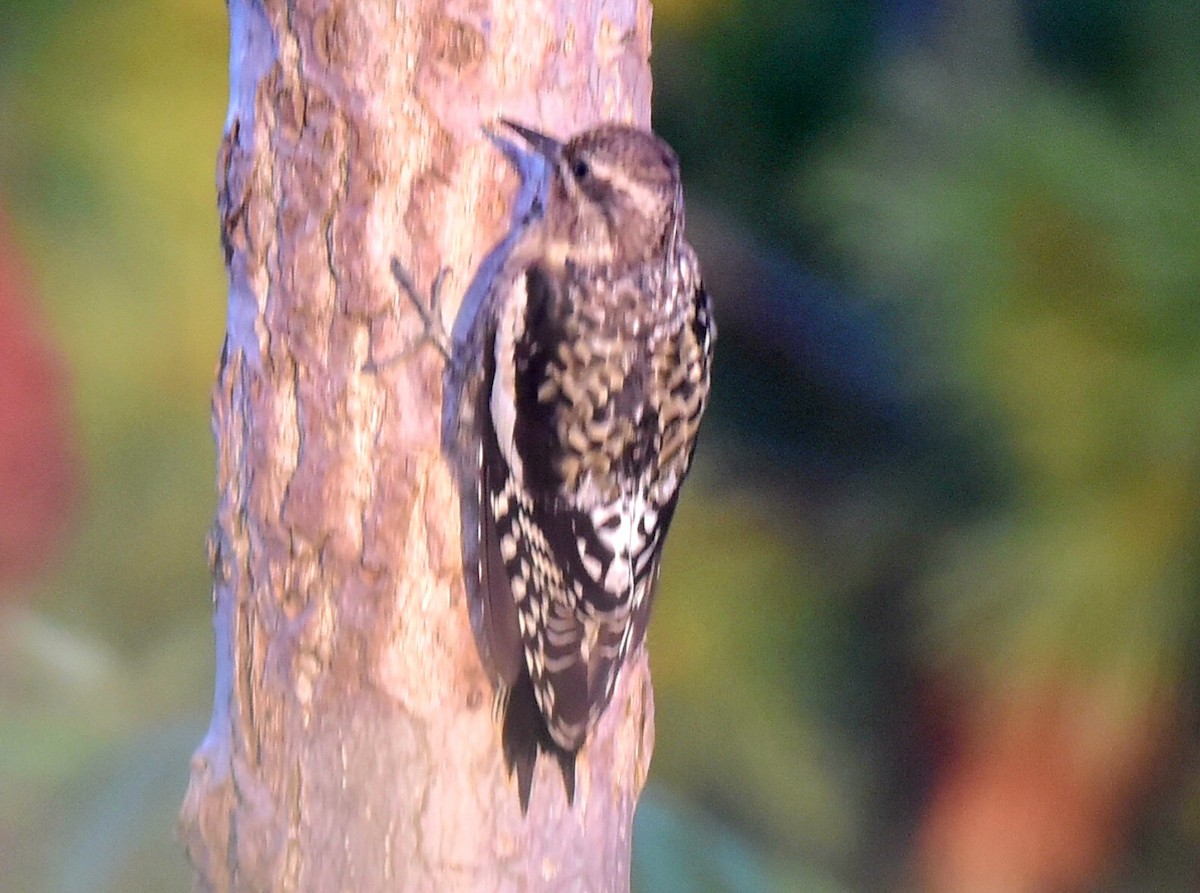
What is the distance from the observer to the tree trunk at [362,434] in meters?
0.93

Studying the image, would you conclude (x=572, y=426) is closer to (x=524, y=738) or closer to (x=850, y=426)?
(x=524, y=738)

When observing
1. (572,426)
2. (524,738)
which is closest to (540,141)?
(572,426)

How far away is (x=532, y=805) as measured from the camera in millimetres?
1059

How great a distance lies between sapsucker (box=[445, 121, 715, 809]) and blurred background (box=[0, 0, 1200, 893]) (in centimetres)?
37

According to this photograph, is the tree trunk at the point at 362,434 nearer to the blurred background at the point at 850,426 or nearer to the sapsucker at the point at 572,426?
A: the sapsucker at the point at 572,426

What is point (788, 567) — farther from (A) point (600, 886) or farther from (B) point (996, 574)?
(A) point (600, 886)

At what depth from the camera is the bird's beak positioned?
37.8 inches

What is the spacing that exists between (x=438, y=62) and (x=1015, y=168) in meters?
0.79

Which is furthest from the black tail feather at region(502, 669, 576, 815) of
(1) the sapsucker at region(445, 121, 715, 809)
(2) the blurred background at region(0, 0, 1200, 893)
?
(2) the blurred background at region(0, 0, 1200, 893)

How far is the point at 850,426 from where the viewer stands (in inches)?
56.6

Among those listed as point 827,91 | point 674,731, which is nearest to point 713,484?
point 674,731

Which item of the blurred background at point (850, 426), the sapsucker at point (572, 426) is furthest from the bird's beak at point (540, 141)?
the blurred background at point (850, 426)

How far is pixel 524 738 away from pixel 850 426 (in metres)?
0.68

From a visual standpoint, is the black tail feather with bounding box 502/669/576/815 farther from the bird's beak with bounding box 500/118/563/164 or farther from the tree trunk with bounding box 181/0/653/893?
the bird's beak with bounding box 500/118/563/164
